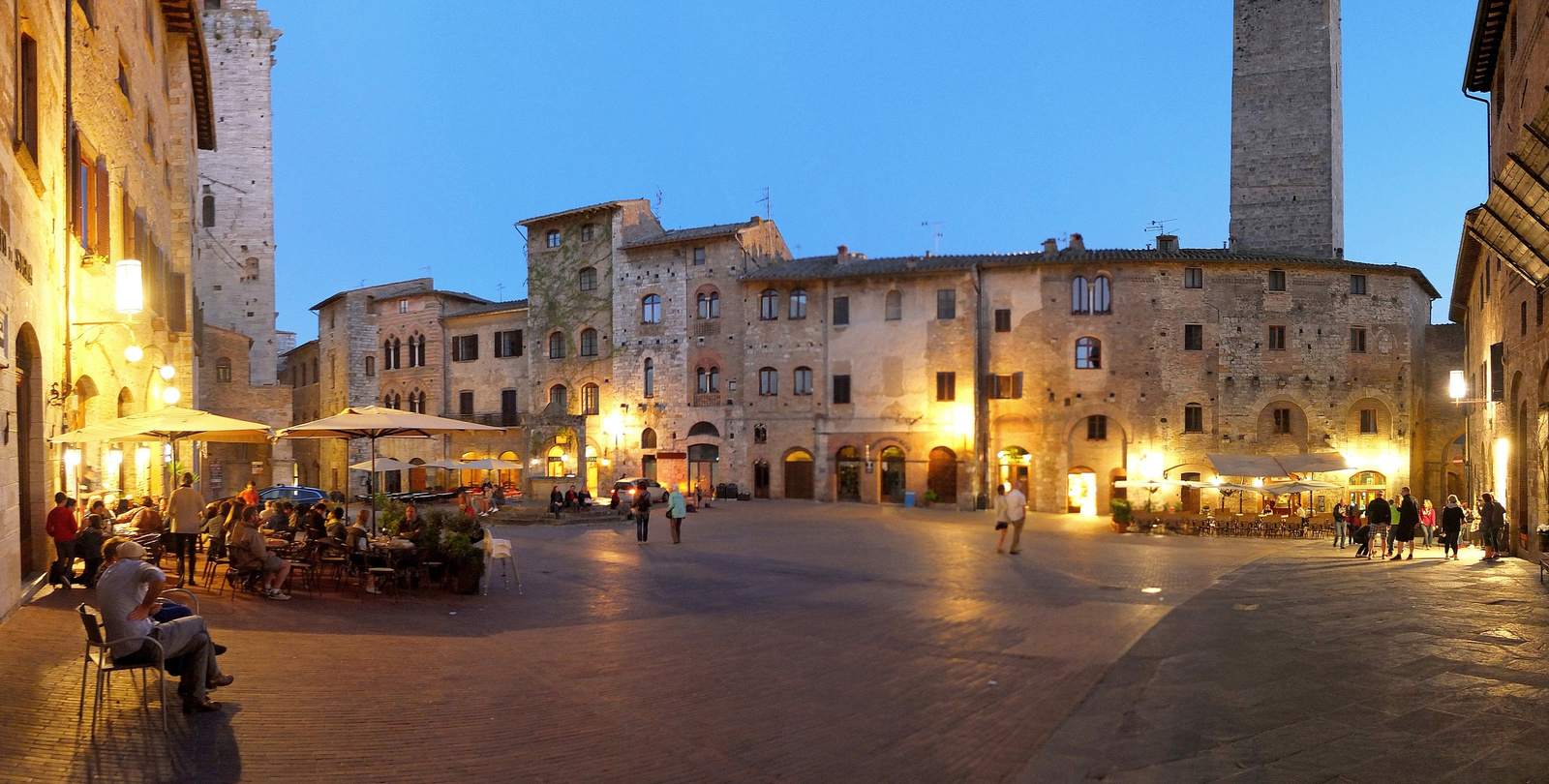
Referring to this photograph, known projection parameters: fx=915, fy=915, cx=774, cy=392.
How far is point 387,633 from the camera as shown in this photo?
30.7 feet

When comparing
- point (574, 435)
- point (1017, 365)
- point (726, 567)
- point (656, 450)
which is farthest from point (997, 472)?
point (726, 567)

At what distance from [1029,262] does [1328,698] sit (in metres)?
29.7

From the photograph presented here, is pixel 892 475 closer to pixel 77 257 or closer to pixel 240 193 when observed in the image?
pixel 77 257

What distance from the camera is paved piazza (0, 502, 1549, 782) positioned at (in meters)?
5.79

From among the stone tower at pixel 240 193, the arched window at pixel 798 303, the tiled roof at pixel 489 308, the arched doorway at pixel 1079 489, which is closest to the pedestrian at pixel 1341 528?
the arched doorway at pixel 1079 489

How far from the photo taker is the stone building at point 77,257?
10.0m

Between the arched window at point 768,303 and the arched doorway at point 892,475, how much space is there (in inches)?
297

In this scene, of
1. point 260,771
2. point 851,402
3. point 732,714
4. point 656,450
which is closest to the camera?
point 260,771

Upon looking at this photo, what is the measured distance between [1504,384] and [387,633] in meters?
20.6

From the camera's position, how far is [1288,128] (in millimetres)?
36906

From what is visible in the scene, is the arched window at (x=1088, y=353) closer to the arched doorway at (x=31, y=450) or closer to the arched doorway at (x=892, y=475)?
the arched doorway at (x=892, y=475)

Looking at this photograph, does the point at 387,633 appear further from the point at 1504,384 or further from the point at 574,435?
the point at 574,435

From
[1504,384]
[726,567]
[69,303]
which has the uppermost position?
[69,303]

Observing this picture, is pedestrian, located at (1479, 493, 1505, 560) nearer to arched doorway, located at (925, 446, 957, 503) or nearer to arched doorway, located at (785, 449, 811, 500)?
arched doorway, located at (925, 446, 957, 503)
